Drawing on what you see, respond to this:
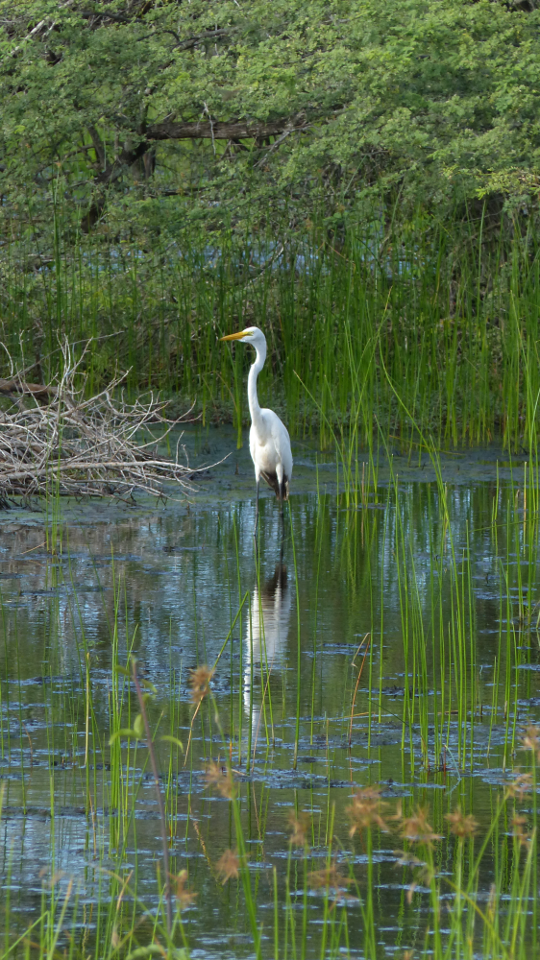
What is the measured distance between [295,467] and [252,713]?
16.8ft

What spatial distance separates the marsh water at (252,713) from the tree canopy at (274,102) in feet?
11.8

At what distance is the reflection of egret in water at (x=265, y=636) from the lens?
12.7 ft

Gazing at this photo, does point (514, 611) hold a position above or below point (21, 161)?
below

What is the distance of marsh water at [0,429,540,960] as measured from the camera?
2670 mm

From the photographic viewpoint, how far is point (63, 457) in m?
7.45

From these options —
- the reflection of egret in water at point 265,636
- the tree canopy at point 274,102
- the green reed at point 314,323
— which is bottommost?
the reflection of egret in water at point 265,636

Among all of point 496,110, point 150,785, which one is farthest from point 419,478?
point 150,785

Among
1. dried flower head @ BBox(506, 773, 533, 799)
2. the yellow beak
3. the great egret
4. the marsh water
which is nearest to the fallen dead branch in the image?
the marsh water

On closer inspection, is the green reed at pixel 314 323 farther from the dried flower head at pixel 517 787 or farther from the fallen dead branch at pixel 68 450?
the dried flower head at pixel 517 787

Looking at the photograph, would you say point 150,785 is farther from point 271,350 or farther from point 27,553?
point 271,350

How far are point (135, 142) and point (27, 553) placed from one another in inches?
212

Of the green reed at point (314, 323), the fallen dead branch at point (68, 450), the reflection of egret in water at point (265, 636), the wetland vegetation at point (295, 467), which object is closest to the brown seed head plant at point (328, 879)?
the wetland vegetation at point (295, 467)

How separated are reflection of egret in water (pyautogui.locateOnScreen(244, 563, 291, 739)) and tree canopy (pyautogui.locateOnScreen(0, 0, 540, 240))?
4.22 metres

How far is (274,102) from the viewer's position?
9.94 meters
